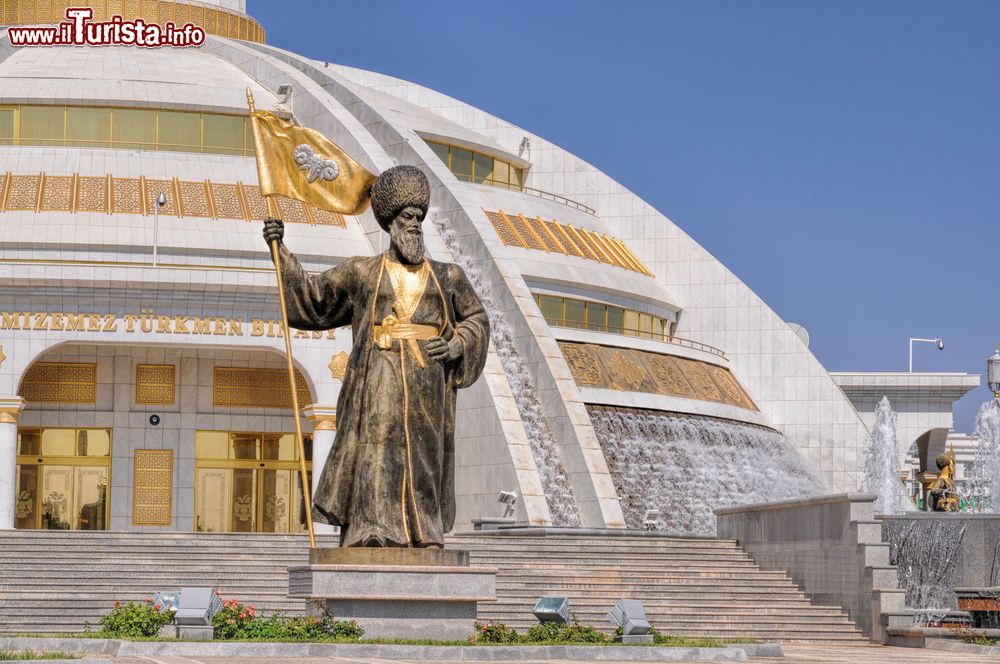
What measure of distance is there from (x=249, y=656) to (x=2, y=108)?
25.8m

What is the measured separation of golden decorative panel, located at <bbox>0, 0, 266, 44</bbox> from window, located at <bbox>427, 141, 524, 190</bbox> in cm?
801

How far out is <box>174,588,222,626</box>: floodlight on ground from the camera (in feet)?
47.3

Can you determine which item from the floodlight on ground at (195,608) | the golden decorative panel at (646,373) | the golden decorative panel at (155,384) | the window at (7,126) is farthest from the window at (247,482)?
the floodlight on ground at (195,608)

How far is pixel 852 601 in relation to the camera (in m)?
21.0

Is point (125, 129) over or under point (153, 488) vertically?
over

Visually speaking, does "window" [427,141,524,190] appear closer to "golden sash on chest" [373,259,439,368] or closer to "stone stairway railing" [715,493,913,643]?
"stone stairway railing" [715,493,913,643]

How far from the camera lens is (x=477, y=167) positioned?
41656 mm

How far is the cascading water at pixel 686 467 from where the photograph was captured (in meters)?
34.6

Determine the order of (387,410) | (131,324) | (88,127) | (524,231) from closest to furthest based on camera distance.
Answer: (387,410) → (131,324) → (88,127) → (524,231)

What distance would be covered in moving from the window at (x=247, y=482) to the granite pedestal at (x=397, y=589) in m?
19.8

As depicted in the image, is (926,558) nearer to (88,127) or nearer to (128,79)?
(88,127)

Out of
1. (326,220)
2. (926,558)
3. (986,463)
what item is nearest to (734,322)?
(986,463)

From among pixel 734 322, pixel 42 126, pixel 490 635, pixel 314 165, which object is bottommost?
pixel 490 635

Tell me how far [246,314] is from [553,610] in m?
16.6
